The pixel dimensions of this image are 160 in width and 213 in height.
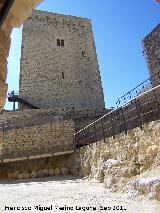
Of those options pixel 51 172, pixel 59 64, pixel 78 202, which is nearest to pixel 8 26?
pixel 78 202

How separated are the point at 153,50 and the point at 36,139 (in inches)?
346

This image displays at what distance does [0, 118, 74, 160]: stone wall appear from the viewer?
44.5 ft

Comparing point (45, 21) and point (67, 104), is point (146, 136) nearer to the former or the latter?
point (67, 104)

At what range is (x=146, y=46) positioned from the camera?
1712 centimetres

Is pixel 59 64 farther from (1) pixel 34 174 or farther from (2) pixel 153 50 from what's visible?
(1) pixel 34 174

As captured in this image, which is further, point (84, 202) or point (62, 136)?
point (62, 136)

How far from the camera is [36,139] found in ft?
45.8

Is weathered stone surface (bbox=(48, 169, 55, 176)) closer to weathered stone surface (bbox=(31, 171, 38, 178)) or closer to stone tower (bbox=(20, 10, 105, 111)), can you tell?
weathered stone surface (bbox=(31, 171, 38, 178))

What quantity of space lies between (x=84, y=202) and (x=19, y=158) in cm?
706

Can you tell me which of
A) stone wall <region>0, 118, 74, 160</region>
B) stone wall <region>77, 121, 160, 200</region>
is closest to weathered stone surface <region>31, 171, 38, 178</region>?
stone wall <region>0, 118, 74, 160</region>

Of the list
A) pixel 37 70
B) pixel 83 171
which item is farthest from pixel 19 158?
pixel 37 70

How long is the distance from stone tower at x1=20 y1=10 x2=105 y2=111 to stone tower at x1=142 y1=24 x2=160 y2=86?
739cm

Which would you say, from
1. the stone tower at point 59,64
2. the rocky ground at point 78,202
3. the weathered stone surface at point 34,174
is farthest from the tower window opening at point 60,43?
the rocky ground at point 78,202

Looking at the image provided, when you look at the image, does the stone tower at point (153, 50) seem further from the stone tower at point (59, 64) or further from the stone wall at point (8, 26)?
the stone wall at point (8, 26)
